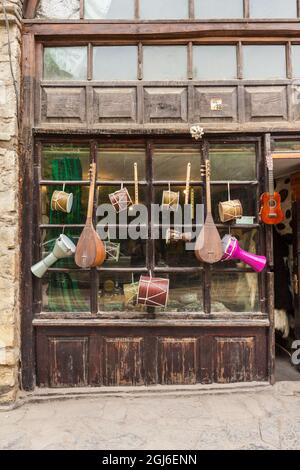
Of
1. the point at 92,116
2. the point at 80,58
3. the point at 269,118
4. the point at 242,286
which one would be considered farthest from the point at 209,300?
the point at 80,58

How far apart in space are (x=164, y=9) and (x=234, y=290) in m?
3.46

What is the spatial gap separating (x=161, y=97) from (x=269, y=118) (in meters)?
1.31

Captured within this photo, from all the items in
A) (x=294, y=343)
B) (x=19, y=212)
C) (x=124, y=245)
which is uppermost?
(x=19, y=212)

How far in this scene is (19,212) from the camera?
13.4 ft

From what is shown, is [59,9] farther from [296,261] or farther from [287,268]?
[287,268]

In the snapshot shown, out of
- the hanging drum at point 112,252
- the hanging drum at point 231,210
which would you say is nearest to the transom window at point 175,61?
the hanging drum at point 231,210

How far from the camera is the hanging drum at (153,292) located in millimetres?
4031

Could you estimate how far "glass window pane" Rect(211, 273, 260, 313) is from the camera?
432 centimetres

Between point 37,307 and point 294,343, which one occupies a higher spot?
point 37,307

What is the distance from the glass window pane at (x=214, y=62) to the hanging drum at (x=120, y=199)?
1657 mm

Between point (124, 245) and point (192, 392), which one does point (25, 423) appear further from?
point (124, 245)

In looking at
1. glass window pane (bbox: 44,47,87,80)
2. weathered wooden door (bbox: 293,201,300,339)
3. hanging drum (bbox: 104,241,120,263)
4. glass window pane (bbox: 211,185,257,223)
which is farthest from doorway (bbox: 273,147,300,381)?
glass window pane (bbox: 44,47,87,80)

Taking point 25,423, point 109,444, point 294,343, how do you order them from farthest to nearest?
point 294,343
point 25,423
point 109,444

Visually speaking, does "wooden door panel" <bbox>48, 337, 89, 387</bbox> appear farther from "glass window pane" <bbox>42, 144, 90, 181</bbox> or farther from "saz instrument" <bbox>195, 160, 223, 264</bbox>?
"glass window pane" <bbox>42, 144, 90, 181</bbox>
